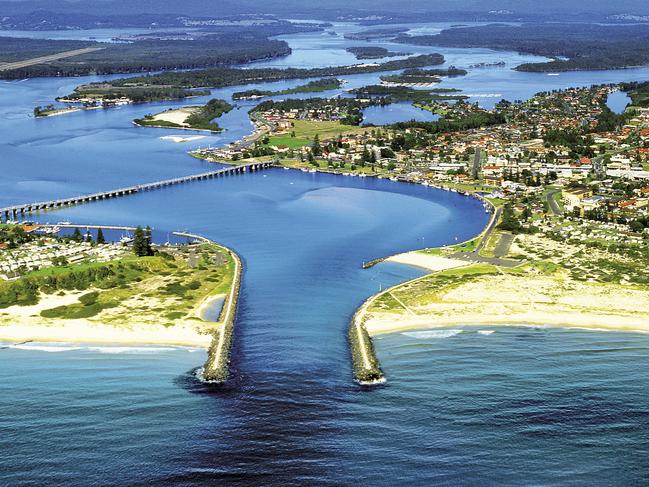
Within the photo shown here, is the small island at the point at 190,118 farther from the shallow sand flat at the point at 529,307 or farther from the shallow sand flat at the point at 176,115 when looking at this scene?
the shallow sand flat at the point at 529,307

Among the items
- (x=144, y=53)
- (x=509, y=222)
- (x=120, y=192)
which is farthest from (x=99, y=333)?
(x=144, y=53)

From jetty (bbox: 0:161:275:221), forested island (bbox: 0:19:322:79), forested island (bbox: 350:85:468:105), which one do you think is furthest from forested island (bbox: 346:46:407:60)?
jetty (bbox: 0:161:275:221)

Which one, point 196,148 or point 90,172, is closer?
point 90,172

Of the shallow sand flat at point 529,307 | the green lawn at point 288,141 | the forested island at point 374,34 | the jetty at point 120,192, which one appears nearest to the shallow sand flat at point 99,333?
the shallow sand flat at point 529,307

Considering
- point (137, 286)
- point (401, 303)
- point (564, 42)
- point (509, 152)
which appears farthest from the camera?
point (564, 42)

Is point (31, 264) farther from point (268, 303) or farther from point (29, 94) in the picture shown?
point (29, 94)

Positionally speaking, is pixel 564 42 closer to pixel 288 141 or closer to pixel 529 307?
pixel 288 141

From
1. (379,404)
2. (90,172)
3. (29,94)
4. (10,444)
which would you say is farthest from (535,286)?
(29,94)
